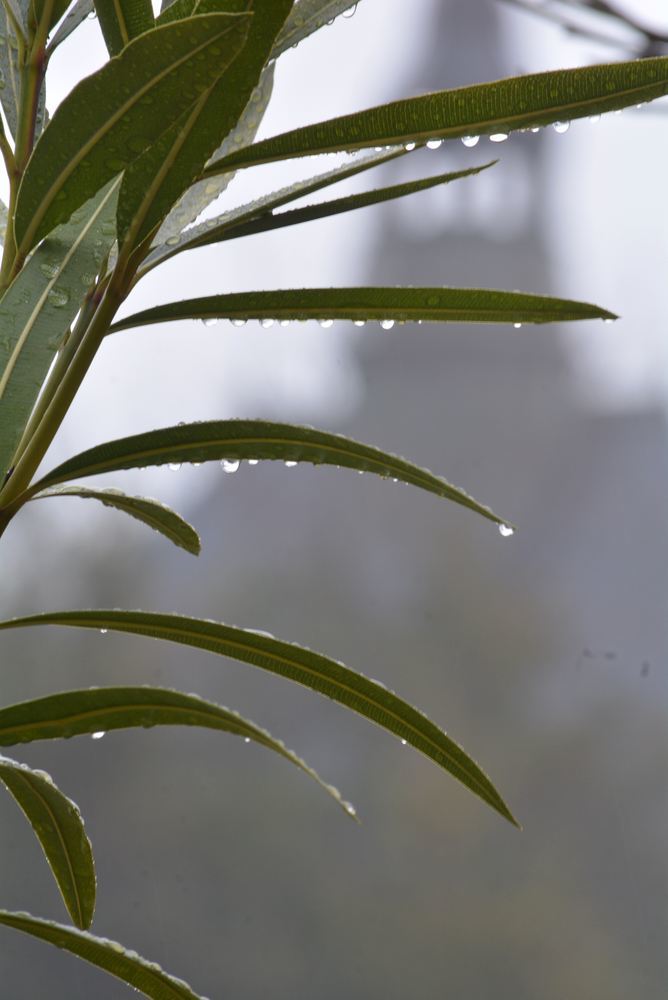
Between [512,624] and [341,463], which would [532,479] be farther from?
[341,463]

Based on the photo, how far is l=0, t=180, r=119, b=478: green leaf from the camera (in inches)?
16.3

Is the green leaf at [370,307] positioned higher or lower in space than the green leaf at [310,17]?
lower

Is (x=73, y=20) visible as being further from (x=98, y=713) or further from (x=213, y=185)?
(x=98, y=713)

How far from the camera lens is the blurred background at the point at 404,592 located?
1406 millimetres

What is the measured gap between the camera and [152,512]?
56 cm

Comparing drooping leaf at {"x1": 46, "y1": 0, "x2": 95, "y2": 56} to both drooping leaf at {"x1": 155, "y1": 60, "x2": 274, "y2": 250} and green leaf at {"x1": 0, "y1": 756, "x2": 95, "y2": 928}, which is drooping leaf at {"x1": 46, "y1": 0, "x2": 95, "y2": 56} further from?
green leaf at {"x1": 0, "y1": 756, "x2": 95, "y2": 928}

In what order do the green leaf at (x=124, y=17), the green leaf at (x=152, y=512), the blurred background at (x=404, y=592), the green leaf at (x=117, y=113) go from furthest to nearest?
1. the blurred background at (x=404, y=592)
2. the green leaf at (x=152, y=512)
3. the green leaf at (x=124, y=17)
4. the green leaf at (x=117, y=113)

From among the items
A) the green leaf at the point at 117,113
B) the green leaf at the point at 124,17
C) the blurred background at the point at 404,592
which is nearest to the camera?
the green leaf at the point at 117,113

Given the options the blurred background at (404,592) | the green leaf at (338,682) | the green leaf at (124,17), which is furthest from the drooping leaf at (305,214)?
the blurred background at (404,592)

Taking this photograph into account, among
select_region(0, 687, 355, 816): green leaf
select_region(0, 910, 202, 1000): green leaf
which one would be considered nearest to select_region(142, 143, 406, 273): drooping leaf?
select_region(0, 687, 355, 816): green leaf

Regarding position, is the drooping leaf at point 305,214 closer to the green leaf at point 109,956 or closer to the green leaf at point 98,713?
the green leaf at point 98,713

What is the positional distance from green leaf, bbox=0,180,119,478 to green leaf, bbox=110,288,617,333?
0.17 feet

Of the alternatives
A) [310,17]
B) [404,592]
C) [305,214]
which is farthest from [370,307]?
[404,592]

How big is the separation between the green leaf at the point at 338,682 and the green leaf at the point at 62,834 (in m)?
0.09
